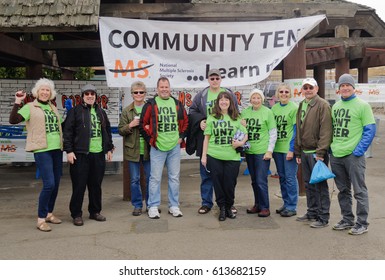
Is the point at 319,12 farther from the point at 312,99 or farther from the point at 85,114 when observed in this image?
the point at 85,114

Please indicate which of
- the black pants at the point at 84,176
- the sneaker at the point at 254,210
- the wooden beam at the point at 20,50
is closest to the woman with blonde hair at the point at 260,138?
the sneaker at the point at 254,210

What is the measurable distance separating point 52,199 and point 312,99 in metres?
3.29

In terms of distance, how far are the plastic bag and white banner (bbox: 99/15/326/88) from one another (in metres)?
2.10

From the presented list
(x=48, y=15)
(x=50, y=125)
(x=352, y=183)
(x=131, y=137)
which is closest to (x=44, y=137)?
(x=50, y=125)

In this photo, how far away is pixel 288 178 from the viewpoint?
5840 millimetres

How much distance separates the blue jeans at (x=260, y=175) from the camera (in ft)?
18.9

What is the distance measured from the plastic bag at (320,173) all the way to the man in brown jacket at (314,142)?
0.29ft

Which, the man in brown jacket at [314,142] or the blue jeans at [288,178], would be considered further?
the blue jeans at [288,178]

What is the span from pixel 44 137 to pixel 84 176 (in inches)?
26.2

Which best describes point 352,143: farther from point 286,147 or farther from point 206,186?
point 206,186

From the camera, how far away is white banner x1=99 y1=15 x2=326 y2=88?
6.64 m

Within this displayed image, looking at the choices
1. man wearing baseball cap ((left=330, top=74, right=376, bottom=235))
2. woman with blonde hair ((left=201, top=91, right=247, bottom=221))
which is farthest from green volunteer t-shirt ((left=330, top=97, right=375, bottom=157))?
woman with blonde hair ((left=201, top=91, right=247, bottom=221))

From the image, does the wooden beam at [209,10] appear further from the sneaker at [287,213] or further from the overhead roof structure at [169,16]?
the sneaker at [287,213]

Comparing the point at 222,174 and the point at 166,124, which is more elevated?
the point at 166,124
